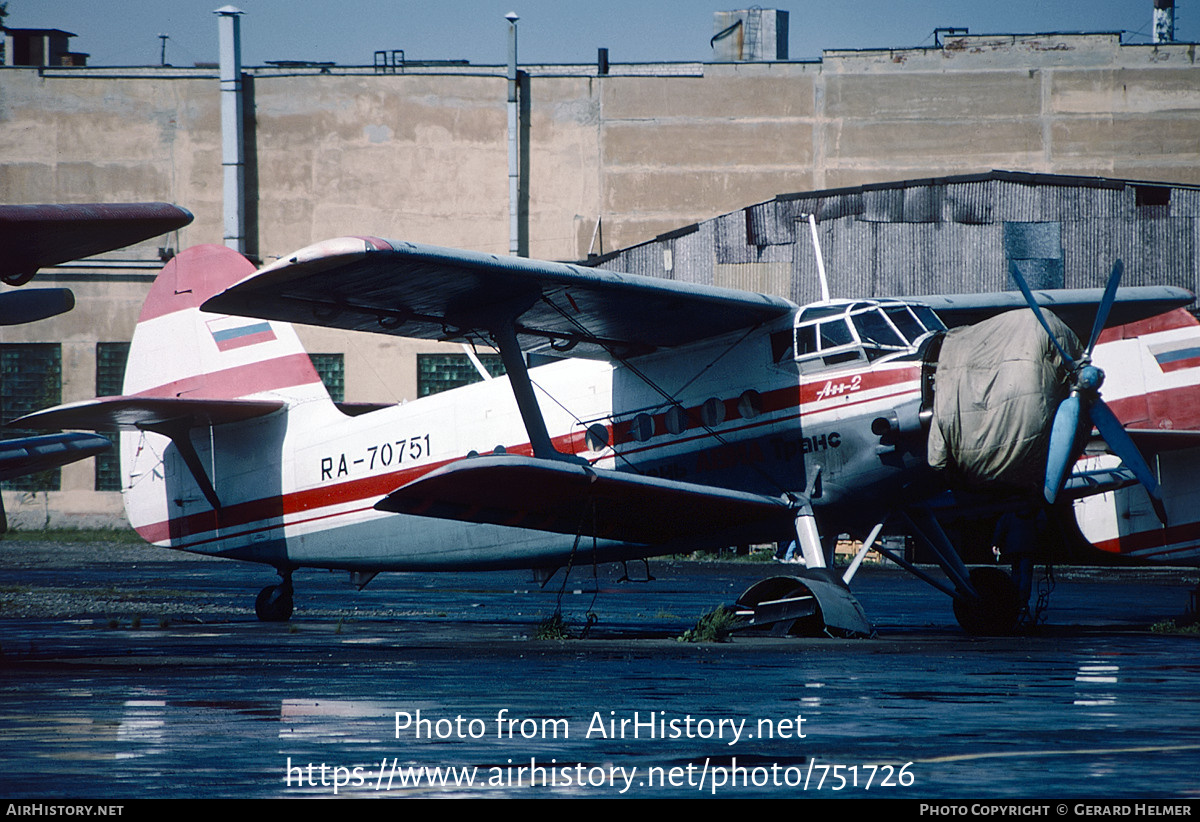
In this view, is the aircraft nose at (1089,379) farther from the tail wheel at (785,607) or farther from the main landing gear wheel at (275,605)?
the main landing gear wheel at (275,605)

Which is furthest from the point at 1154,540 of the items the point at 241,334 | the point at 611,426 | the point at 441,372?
the point at 441,372

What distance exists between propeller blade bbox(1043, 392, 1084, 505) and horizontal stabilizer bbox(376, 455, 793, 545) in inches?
92.9

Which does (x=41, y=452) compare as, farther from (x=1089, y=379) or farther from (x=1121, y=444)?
(x=1121, y=444)

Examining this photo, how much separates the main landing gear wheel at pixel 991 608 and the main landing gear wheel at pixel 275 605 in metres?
7.32

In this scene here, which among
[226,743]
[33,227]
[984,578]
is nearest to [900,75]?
[984,578]

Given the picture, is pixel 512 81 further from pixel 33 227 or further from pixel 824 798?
pixel 824 798

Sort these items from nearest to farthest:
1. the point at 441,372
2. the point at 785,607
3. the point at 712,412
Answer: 1. the point at 785,607
2. the point at 712,412
3. the point at 441,372

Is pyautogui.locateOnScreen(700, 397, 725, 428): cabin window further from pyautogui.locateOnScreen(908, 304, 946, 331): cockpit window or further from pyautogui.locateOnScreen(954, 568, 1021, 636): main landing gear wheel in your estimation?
pyautogui.locateOnScreen(954, 568, 1021, 636): main landing gear wheel

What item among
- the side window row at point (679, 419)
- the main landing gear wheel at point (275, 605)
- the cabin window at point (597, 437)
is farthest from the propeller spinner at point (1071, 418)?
the main landing gear wheel at point (275, 605)

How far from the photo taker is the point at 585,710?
730cm

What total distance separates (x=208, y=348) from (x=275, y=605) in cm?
332

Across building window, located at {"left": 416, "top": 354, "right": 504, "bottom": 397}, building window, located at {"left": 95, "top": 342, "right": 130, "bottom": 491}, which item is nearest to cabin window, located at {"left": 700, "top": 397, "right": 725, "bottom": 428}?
building window, located at {"left": 416, "top": 354, "right": 504, "bottom": 397}

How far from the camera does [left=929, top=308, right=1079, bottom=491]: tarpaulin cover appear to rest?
38.2ft

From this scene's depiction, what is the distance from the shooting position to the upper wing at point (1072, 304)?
15.4 m
